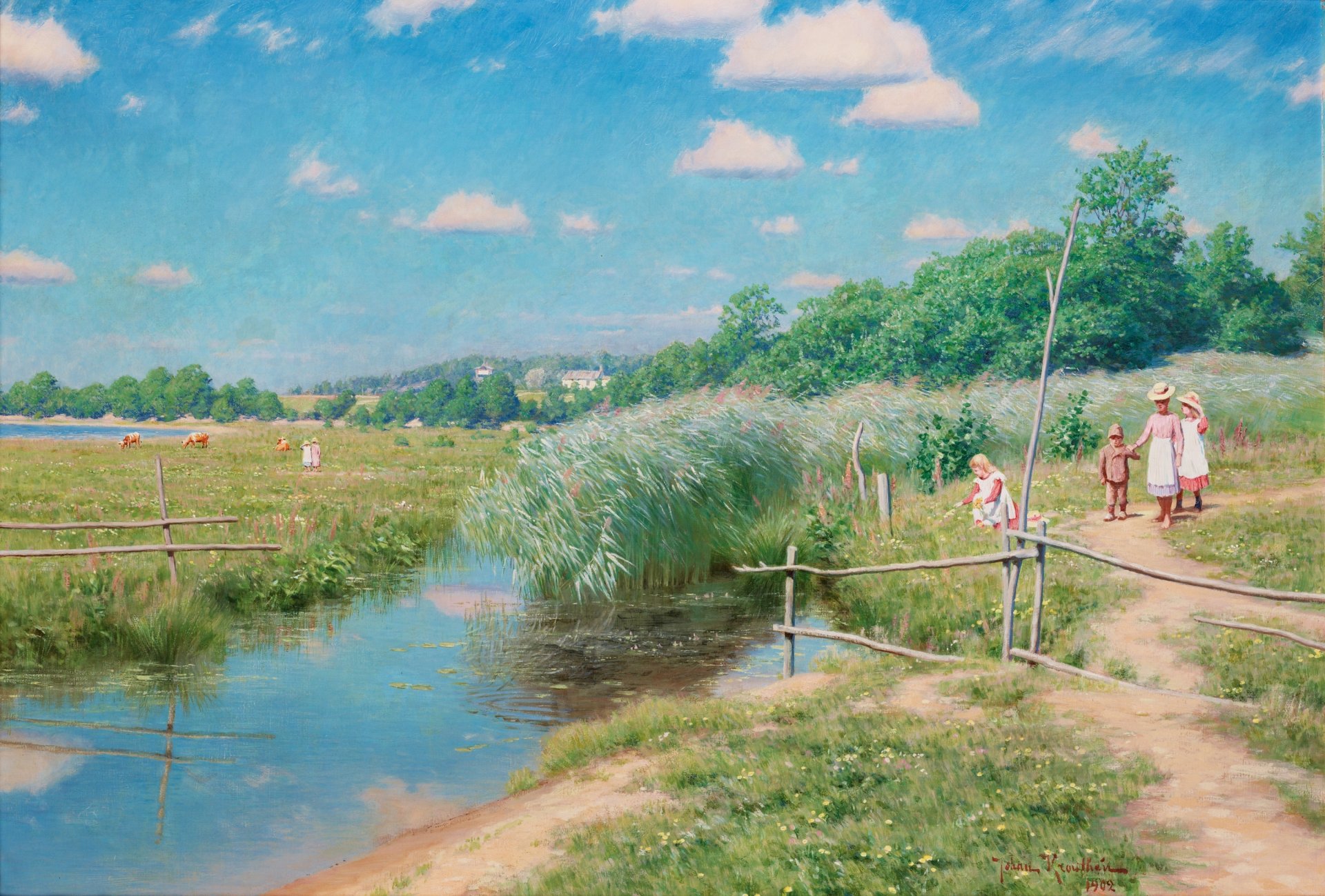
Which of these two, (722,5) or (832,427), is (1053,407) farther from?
(722,5)

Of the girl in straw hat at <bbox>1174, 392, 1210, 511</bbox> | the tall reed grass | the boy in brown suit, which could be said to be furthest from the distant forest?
the boy in brown suit

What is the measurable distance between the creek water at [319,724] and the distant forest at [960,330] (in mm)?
4512

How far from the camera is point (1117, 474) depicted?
9.80 m

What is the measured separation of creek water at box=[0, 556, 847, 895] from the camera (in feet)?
16.9

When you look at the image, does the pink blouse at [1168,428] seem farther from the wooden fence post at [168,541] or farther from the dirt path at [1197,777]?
the wooden fence post at [168,541]

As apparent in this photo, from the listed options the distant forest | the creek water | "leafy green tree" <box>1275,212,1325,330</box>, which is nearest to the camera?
the creek water

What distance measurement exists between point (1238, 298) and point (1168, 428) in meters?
3.07

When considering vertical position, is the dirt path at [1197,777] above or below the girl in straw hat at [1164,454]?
below

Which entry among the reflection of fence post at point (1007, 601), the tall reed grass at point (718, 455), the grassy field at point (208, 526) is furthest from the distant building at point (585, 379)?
the reflection of fence post at point (1007, 601)

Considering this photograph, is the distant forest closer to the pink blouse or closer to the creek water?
the pink blouse

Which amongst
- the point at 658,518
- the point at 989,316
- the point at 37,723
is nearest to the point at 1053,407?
the point at 989,316

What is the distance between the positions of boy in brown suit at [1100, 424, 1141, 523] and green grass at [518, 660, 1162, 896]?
4.61 metres

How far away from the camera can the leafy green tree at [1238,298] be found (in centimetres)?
1143

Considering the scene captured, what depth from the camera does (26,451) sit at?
13.6m
